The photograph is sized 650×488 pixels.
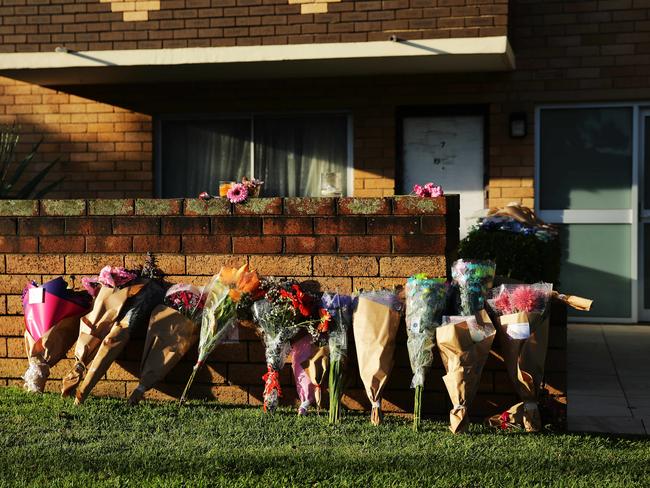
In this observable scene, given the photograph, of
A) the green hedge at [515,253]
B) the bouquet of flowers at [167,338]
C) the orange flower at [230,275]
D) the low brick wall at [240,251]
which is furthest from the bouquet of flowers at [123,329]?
the green hedge at [515,253]

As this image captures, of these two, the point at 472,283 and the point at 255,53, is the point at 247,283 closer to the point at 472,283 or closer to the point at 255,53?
the point at 472,283

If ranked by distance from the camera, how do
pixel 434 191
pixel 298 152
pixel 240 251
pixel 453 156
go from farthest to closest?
pixel 298 152 → pixel 453 156 → pixel 434 191 → pixel 240 251

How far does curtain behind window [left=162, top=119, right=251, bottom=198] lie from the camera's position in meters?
11.4

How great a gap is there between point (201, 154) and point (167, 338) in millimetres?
5850

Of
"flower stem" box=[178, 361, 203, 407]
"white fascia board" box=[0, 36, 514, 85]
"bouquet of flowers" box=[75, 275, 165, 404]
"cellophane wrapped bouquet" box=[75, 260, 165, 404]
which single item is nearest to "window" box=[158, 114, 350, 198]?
"white fascia board" box=[0, 36, 514, 85]

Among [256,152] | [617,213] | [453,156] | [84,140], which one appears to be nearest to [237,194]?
[453,156]

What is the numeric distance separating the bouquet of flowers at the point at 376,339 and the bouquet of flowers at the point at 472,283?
0.36 metres

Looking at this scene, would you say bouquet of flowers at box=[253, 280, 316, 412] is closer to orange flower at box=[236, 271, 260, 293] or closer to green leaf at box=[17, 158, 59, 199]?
orange flower at box=[236, 271, 260, 293]

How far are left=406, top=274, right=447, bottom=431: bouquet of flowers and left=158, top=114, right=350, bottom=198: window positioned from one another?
5.56 meters

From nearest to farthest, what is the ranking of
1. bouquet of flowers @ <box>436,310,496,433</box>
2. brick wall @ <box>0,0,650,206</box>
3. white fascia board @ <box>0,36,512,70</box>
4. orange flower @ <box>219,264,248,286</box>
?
1. bouquet of flowers @ <box>436,310,496,433</box>
2. orange flower @ <box>219,264,248,286</box>
3. white fascia board @ <box>0,36,512,70</box>
4. brick wall @ <box>0,0,650,206</box>

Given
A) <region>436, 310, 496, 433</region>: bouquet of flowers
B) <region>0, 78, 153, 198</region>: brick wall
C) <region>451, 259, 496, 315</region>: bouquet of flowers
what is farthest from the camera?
<region>0, 78, 153, 198</region>: brick wall

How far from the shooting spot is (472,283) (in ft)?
18.3

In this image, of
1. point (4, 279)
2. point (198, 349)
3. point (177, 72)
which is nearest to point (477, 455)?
point (198, 349)

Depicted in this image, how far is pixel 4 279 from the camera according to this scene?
21.5ft
